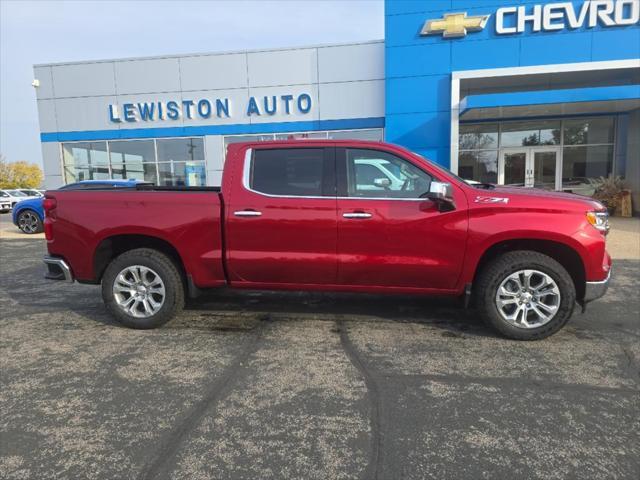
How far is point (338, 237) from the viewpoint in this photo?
4.43 m

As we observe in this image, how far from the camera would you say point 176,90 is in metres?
18.1

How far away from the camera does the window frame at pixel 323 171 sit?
4.51 m

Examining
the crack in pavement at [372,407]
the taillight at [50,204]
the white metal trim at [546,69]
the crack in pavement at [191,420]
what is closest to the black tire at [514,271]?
the crack in pavement at [372,407]

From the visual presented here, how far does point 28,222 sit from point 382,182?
13519mm

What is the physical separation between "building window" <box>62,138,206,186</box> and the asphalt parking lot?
13.9m

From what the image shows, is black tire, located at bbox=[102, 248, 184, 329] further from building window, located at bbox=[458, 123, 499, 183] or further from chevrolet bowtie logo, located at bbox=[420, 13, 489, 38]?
building window, located at bbox=[458, 123, 499, 183]

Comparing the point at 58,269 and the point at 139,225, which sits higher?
the point at 139,225

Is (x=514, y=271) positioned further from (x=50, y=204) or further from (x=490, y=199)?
(x=50, y=204)

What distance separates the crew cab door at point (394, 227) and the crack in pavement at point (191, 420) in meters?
1.31

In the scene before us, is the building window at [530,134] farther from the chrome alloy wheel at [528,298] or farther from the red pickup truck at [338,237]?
the chrome alloy wheel at [528,298]

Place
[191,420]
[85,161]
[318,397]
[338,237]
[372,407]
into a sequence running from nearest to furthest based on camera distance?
[191,420] → [372,407] → [318,397] → [338,237] → [85,161]

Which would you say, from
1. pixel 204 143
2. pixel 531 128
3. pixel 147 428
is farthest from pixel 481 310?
pixel 204 143

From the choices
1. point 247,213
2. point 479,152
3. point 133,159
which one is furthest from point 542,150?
point 133,159

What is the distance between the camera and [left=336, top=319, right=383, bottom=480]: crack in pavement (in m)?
2.49
